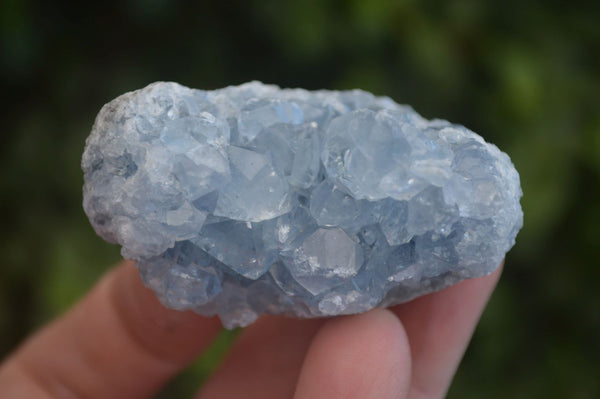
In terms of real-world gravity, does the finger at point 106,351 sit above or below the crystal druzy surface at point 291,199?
below

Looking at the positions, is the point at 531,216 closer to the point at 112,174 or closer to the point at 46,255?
the point at 112,174

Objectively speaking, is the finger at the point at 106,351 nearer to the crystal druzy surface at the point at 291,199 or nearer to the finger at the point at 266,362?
the finger at the point at 266,362

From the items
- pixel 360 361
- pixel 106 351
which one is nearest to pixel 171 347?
pixel 106 351

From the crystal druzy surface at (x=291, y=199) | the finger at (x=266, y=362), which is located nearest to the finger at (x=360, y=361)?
the crystal druzy surface at (x=291, y=199)

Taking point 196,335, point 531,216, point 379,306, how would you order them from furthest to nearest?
point 531,216 → point 196,335 → point 379,306

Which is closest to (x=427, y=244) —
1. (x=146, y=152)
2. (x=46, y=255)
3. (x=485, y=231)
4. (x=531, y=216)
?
(x=485, y=231)
